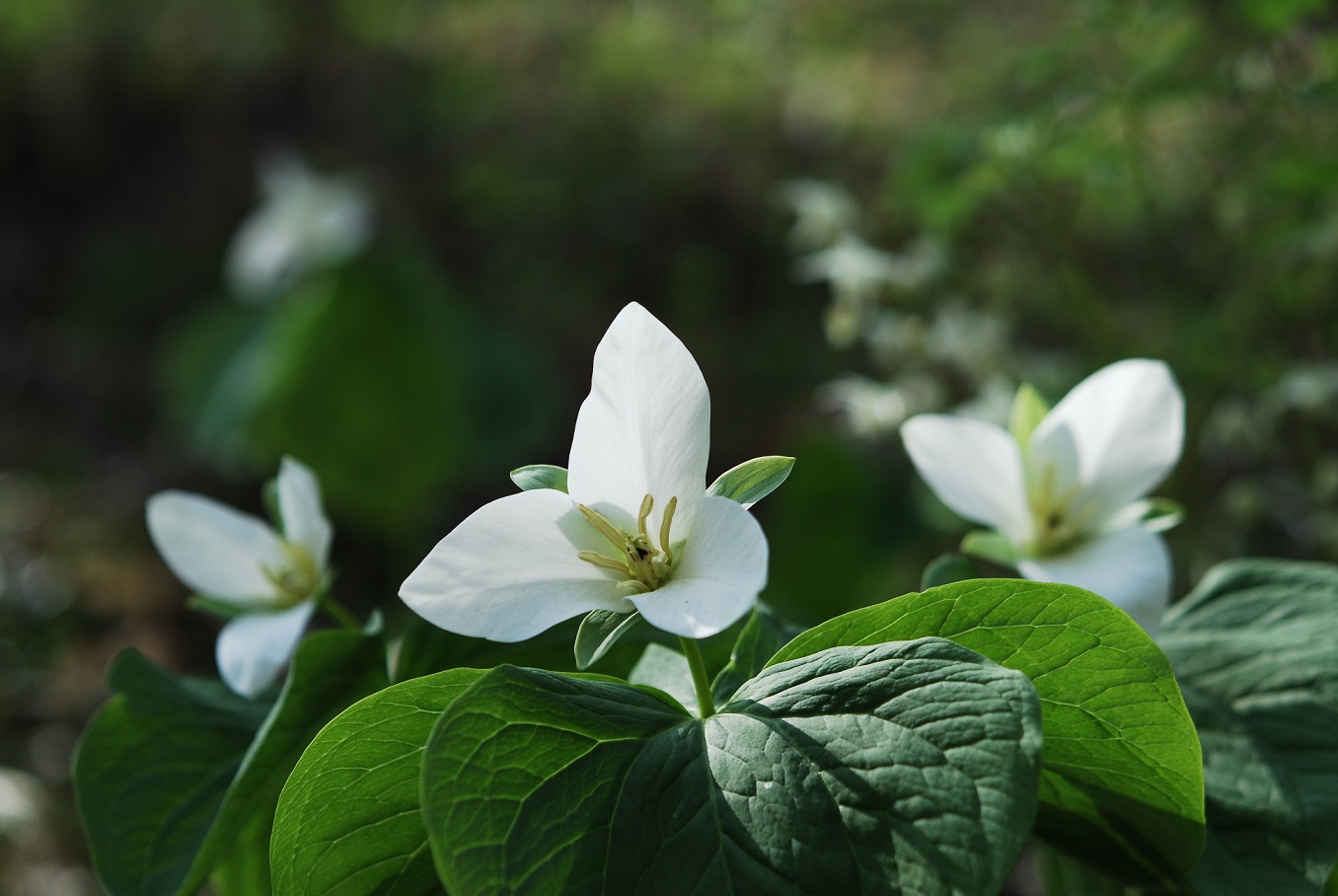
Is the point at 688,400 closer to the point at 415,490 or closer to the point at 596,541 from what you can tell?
the point at 596,541

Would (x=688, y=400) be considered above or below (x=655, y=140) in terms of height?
above

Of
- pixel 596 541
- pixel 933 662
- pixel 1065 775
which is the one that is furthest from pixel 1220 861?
pixel 596 541

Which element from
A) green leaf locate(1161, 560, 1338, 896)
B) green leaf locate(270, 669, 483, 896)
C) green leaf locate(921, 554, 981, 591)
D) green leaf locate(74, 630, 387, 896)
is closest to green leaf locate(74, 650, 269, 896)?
green leaf locate(74, 630, 387, 896)

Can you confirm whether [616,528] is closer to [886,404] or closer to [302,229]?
[886,404]

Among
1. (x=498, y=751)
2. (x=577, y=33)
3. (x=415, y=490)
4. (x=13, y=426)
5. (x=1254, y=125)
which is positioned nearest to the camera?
(x=498, y=751)

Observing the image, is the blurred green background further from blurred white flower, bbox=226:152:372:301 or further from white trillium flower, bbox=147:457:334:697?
white trillium flower, bbox=147:457:334:697

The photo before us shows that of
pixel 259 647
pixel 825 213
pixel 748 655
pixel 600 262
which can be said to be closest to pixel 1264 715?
pixel 748 655

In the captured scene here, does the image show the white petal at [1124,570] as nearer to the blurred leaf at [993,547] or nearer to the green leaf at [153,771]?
the blurred leaf at [993,547]
